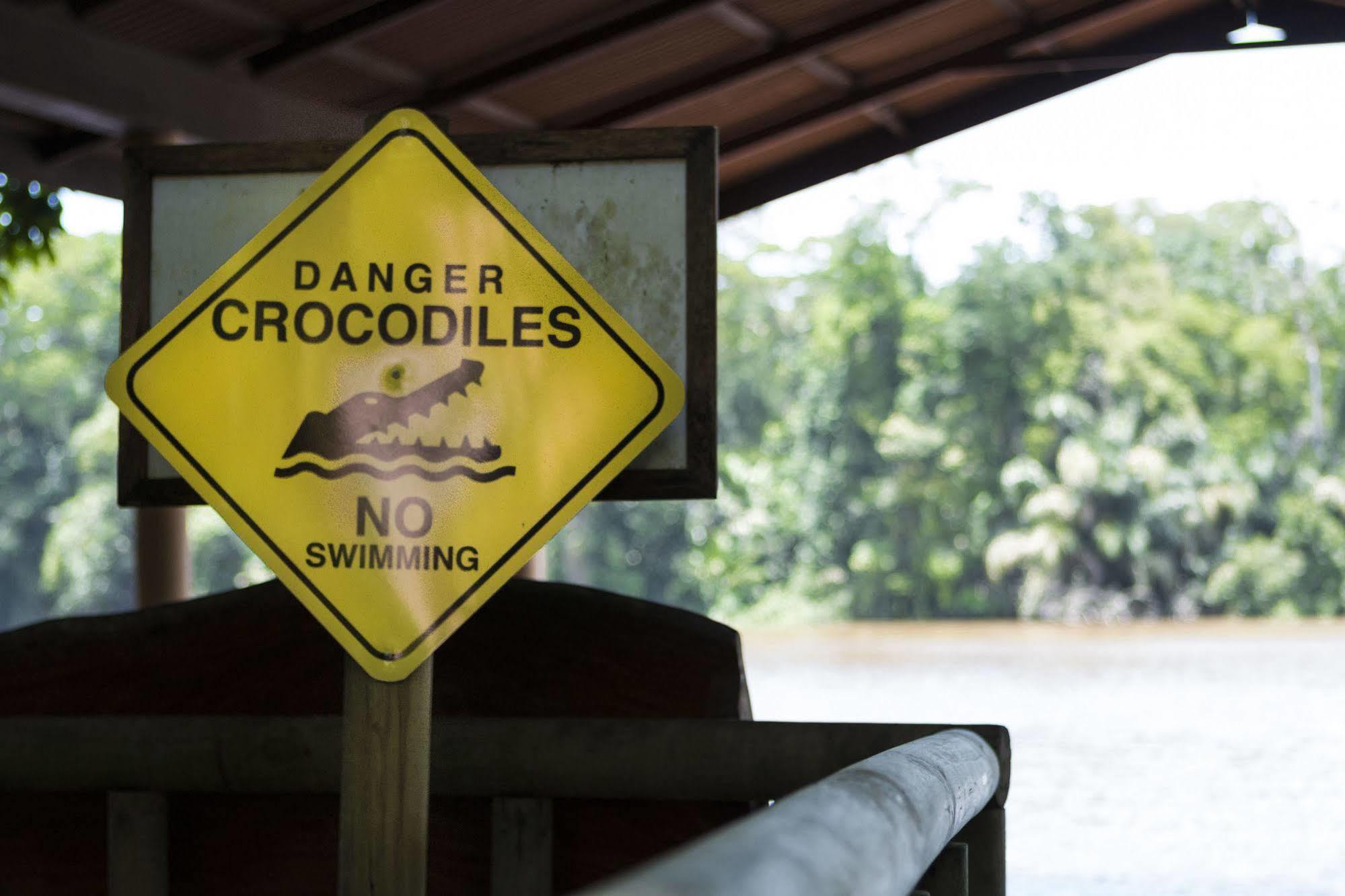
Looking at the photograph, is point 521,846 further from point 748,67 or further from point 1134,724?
point 1134,724

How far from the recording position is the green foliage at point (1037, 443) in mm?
28469

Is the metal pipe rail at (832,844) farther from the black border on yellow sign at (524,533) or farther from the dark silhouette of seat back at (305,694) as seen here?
the dark silhouette of seat back at (305,694)

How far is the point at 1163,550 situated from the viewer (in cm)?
2880

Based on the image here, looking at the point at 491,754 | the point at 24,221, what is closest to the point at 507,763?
the point at 491,754

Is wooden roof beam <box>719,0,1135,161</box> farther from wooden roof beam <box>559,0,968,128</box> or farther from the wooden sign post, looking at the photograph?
the wooden sign post

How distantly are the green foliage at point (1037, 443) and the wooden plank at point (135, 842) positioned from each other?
2745cm

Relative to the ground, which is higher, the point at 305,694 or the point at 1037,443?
the point at 1037,443

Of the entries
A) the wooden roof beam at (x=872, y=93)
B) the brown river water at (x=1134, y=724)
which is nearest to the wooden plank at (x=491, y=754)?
the brown river water at (x=1134, y=724)

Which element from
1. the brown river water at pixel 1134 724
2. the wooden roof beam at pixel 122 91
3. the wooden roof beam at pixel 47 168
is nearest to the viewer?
the wooden roof beam at pixel 122 91

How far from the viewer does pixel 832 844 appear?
0.75 metres

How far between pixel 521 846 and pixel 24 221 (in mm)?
5221

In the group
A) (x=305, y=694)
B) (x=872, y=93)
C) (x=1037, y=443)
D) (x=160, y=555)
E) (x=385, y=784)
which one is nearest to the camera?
(x=385, y=784)

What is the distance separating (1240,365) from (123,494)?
30.5 meters

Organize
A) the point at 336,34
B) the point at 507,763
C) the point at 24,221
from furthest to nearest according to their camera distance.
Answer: the point at 24,221
the point at 336,34
the point at 507,763
